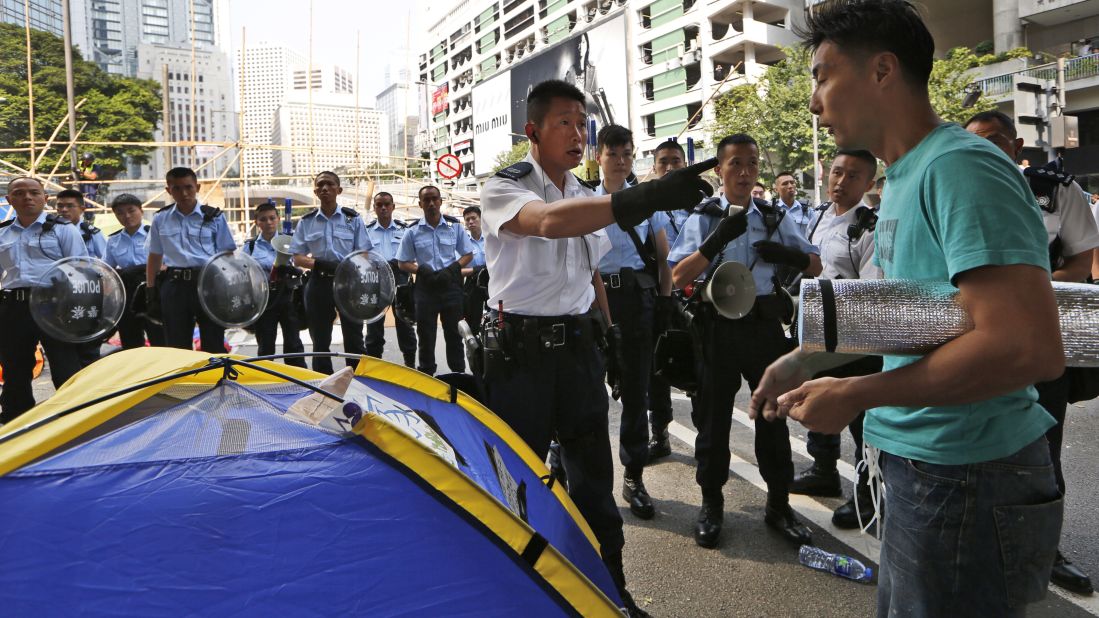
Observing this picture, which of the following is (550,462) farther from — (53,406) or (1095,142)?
(1095,142)

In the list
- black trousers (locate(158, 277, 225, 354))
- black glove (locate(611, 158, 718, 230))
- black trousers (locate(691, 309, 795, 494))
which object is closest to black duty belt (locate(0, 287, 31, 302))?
black trousers (locate(158, 277, 225, 354))

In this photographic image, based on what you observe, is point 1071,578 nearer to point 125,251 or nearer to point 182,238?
point 182,238

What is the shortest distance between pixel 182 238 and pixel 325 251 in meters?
1.48

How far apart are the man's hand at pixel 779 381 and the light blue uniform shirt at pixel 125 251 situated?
8.84 m

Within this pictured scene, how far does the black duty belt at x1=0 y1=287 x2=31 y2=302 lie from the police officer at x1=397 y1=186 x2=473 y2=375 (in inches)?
138

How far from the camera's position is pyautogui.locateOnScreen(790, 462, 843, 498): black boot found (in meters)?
4.26

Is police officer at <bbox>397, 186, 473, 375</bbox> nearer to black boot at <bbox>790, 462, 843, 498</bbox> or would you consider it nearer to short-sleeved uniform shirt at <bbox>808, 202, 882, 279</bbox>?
black boot at <bbox>790, 462, 843, 498</bbox>

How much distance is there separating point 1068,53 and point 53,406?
105ft

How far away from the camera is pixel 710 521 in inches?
142

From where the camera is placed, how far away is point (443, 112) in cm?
8131

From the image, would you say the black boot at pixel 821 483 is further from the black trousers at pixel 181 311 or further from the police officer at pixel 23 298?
the police officer at pixel 23 298

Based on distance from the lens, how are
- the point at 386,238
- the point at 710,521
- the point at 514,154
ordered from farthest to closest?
the point at 514,154 → the point at 386,238 → the point at 710,521

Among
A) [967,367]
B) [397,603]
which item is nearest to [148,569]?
[397,603]

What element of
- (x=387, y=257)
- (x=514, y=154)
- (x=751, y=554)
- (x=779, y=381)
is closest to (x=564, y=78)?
(x=514, y=154)
